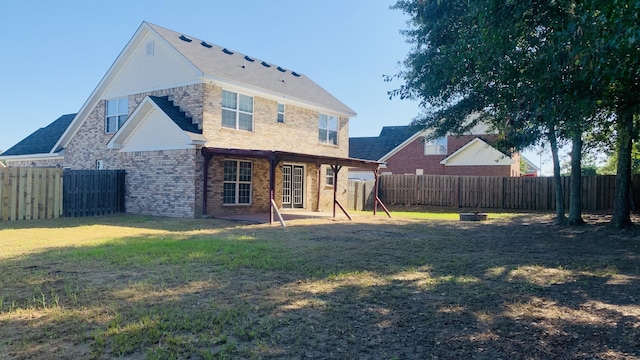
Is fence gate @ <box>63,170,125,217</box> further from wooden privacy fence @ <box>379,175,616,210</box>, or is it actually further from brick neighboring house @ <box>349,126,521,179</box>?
brick neighboring house @ <box>349,126,521,179</box>

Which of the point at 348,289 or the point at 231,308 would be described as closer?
the point at 231,308

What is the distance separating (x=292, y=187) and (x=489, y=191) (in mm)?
12305

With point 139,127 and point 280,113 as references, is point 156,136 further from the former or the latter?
point 280,113

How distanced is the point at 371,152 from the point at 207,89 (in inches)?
896

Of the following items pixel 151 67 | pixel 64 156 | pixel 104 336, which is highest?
pixel 151 67

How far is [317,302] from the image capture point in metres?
5.56

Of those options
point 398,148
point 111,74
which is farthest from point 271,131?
point 398,148

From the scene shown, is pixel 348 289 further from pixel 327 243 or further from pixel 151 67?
pixel 151 67

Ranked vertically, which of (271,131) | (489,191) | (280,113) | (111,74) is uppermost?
(111,74)

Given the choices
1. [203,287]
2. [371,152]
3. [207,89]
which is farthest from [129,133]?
[371,152]

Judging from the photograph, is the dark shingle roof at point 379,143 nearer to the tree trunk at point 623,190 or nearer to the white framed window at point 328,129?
the white framed window at point 328,129

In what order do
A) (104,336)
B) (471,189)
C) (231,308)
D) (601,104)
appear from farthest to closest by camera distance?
(471,189) → (601,104) → (231,308) → (104,336)

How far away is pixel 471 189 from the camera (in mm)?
27219

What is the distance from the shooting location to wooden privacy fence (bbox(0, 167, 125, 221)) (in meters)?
15.4
